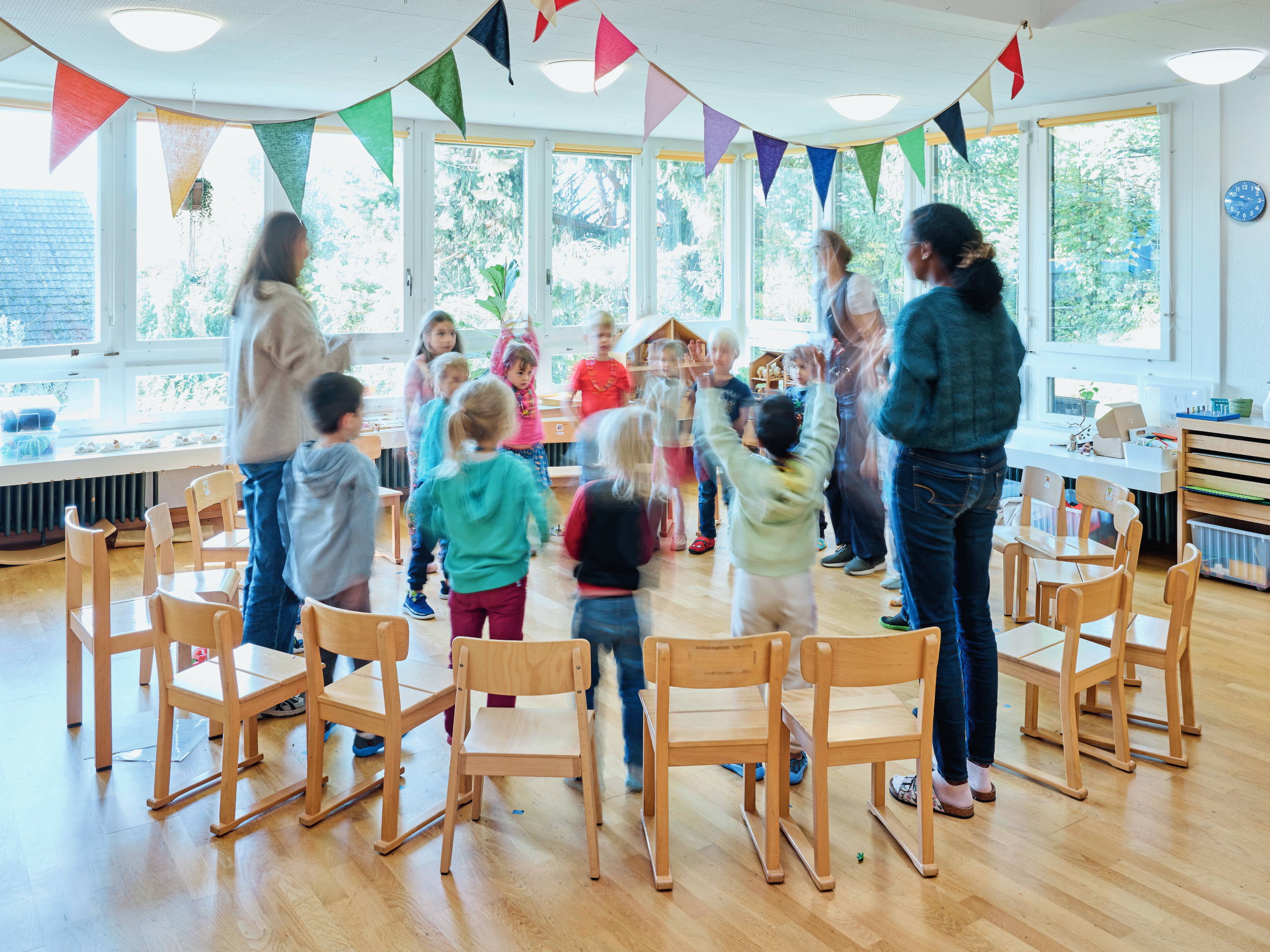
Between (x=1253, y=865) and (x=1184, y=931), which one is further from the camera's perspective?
(x=1253, y=865)

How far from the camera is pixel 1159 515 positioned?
559 centimetres

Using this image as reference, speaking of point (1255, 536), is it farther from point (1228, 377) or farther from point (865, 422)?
point (865, 422)

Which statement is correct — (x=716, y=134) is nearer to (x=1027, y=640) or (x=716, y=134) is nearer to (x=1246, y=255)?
(x=1027, y=640)

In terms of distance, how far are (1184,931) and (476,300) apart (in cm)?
600

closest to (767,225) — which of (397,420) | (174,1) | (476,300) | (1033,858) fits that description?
(476,300)

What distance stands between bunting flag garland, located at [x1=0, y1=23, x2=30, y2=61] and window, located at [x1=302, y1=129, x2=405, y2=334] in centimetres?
374

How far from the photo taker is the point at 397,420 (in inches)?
269

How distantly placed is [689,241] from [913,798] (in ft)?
19.8

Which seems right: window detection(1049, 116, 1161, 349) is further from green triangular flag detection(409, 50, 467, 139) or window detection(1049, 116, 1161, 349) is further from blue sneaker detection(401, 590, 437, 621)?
blue sneaker detection(401, 590, 437, 621)

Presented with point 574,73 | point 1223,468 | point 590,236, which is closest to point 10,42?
point 574,73

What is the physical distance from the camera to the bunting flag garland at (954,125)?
4547 mm

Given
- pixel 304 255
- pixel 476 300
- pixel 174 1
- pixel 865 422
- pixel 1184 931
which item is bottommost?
pixel 1184 931

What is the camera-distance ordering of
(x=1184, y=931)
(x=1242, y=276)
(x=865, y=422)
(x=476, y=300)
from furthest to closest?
1. (x=476, y=300)
2. (x=1242, y=276)
3. (x=865, y=422)
4. (x=1184, y=931)

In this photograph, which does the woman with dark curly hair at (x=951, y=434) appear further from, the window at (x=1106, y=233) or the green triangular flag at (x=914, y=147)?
the window at (x=1106, y=233)
